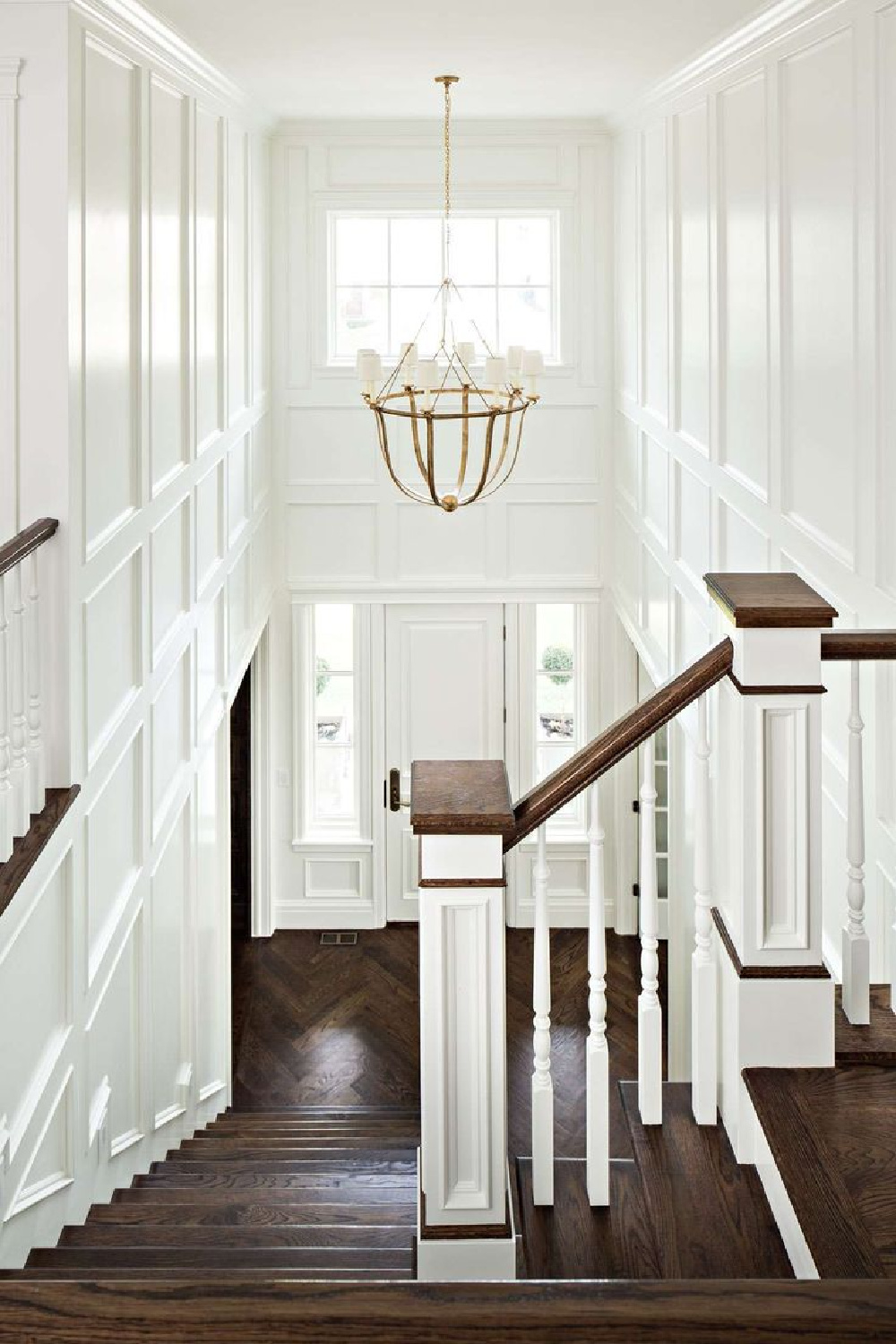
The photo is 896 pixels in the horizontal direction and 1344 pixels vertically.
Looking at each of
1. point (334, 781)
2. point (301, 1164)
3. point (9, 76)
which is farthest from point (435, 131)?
point (301, 1164)

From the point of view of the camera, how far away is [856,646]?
2502mm

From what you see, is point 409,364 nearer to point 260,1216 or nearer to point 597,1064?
point 260,1216

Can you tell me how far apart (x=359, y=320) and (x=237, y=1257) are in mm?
6101

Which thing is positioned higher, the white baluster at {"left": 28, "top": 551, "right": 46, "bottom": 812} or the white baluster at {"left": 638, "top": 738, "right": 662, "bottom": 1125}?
the white baluster at {"left": 28, "top": 551, "right": 46, "bottom": 812}

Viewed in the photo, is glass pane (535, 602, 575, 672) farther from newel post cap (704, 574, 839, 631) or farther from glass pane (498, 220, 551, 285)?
newel post cap (704, 574, 839, 631)

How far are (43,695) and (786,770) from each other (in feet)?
6.87

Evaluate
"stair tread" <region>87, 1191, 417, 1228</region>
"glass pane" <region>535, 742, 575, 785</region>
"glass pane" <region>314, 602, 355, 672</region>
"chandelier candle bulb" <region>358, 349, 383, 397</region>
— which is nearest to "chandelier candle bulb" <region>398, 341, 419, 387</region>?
"chandelier candle bulb" <region>358, 349, 383, 397</region>

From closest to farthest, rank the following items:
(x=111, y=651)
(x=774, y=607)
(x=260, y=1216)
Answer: (x=774, y=607), (x=260, y=1216), (x=111, y=651)

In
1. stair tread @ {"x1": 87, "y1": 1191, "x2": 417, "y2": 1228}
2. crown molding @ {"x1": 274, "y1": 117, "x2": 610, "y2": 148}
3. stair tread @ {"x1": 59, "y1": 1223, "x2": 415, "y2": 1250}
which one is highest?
crown molding @ {"x1": 274, "y1": 117, "x2": 610, "y2": 148}

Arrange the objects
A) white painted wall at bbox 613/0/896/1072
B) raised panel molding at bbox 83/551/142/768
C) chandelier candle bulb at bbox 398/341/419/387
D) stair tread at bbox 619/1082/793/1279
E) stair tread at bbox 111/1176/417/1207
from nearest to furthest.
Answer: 1. stair tread at bbox 619/1082/793/1279
2. white painted wall at bbox 613/0/896/1072
3. stair tread at bbox 111/1176/417/1207
4. raised panel molding at bbox 83/551/142/768
5. chandelier candle bulb at bbox 398/341/419/387

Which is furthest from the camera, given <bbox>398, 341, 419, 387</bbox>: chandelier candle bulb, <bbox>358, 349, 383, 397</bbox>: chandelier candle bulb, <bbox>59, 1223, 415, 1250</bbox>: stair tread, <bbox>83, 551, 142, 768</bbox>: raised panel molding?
<bbox>398, 341, 419, 387</bbox>: chandelier candle bulb

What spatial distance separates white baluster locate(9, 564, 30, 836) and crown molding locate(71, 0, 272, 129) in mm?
1495

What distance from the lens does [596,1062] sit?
237 cm

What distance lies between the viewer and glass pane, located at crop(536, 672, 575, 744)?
8.77m
